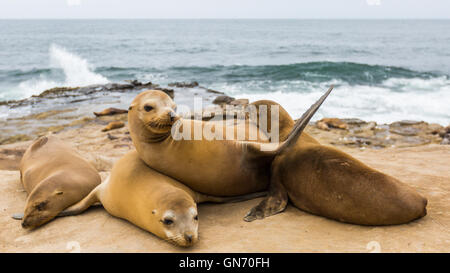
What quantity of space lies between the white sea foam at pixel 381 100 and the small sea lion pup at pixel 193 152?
9.55 m

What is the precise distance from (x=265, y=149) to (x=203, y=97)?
39.2 feet

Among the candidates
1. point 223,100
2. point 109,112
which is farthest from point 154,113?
point 223,100

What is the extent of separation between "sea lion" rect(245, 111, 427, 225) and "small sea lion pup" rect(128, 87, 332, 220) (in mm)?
154

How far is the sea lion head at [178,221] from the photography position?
2.83 meters

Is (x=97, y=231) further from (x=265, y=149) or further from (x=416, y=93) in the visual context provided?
(x=416, y=93)

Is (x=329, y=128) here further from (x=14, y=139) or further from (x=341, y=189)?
(x=14, y=139)

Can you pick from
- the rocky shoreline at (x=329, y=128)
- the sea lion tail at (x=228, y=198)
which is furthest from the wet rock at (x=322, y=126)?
the sea lion tail at (x=228, y=198)

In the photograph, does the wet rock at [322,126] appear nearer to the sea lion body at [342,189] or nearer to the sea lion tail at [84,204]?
the sea lion body at [342,189]

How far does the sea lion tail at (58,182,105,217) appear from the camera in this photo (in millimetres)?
3701

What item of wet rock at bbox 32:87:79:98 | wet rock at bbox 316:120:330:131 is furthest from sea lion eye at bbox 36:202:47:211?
wet rock at bbox 32:87:79:98

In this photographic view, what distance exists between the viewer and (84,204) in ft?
12.3

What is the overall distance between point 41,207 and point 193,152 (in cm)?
151

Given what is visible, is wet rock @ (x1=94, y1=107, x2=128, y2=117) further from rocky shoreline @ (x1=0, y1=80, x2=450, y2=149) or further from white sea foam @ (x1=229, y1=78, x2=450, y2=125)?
white sea foam @ (x1=229, y1=78, x2=450, y2=125)

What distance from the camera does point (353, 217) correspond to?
312 cm
